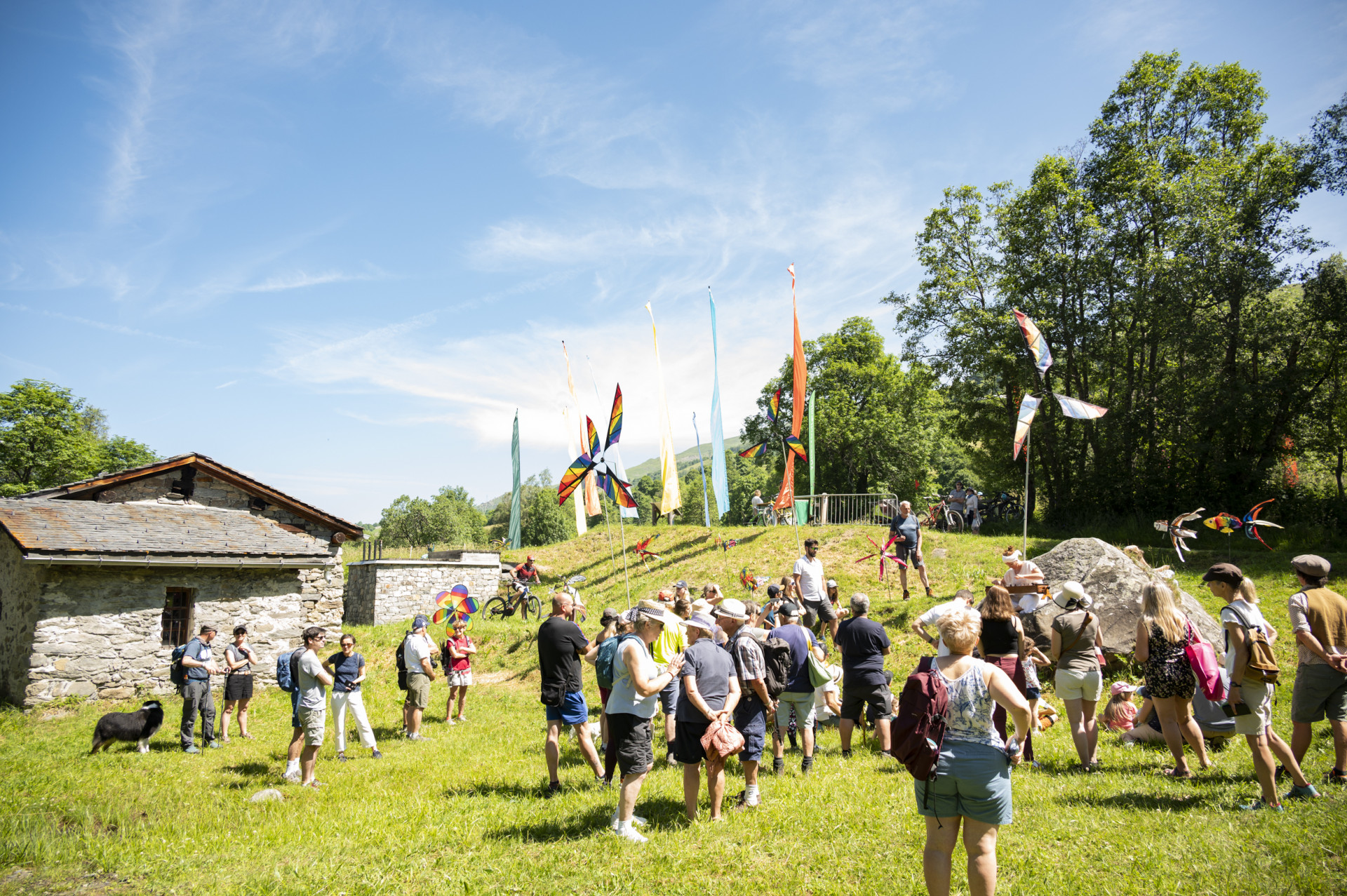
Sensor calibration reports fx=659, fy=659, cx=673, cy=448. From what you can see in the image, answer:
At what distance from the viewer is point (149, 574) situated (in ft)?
43.1

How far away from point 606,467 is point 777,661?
1187 centimetres

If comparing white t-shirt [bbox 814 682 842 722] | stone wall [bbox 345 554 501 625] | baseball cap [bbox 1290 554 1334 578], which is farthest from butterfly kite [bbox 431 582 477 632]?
baseball cap [bbox 1290 554 1334 578]

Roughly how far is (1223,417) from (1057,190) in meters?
9.73

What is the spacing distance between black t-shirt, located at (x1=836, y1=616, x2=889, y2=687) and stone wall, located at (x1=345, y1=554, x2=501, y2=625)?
18.3 metres

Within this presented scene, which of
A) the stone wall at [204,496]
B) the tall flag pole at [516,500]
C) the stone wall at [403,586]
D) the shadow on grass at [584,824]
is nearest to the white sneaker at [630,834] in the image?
the shadow on grass at [584,824]

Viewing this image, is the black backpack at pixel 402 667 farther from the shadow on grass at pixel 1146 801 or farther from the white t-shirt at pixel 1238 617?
the white t-shirt at pixel 1238 617

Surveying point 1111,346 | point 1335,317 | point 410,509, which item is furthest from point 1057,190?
point 410,509

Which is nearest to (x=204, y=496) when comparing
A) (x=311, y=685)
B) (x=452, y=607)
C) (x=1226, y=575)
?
(x=452, y=607)

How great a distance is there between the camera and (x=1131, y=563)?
10023 millimetres

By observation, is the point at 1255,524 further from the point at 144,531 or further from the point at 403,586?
the point at 144,531

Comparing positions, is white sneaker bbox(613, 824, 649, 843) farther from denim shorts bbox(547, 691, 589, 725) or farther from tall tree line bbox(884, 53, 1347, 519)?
tall tree line bbox(884, 53, 1347, 519)

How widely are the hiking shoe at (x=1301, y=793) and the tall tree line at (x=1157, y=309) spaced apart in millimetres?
19234

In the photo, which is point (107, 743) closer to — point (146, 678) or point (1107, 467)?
point (146, 678)

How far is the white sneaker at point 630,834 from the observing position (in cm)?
506
